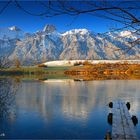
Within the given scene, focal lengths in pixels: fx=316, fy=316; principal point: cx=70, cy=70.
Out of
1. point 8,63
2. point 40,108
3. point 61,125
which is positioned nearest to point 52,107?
point 40,108

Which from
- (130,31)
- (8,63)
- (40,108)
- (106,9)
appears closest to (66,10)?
(106,9)

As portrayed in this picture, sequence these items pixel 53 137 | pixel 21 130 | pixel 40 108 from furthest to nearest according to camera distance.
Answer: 1. pixel 40 108
2. pixel 21 130
3. pixel 53 137

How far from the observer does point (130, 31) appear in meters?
2.23

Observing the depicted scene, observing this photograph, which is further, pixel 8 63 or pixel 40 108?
pixel 40 108

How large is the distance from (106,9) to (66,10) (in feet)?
0.82

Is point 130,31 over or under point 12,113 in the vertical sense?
over

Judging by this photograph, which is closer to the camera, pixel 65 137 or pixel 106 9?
pixel 106 9

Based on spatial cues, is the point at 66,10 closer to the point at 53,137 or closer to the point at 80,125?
the point at 53,137

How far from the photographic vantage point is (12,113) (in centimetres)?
1259

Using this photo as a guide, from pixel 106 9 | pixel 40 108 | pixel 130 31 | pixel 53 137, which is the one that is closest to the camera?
pixel 106 9

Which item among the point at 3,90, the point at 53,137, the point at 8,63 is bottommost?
the point at 53,137

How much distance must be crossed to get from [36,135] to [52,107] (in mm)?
5475

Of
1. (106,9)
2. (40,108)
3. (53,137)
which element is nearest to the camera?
(106,9)

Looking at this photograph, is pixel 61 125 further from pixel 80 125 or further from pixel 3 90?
pixel 3 90
